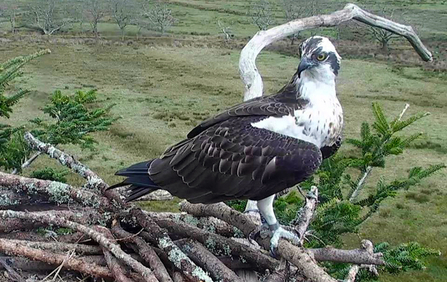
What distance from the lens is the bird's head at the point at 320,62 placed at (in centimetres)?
428

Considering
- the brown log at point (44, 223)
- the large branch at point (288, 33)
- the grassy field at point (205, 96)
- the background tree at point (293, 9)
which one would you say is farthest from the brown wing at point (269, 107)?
the background tree at point (293, 9)

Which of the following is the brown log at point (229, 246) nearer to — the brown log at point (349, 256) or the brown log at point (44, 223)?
the brown log at point (349, 256)

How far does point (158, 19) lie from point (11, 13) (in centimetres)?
1572

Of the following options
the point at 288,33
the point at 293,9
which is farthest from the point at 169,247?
the point at 293,9

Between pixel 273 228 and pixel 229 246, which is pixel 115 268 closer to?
pixel 229 246

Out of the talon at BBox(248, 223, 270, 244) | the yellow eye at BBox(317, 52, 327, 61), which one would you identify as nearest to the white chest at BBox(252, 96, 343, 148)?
the yellow eye at BBox(317, 52, 327, 61)

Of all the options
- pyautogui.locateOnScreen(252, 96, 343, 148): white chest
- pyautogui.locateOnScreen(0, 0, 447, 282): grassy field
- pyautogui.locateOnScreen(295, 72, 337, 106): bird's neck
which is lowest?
pyautogui.locateOnScreen(0, 0, 447, 282): grassy field

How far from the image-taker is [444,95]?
31922mm

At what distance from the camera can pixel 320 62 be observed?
4285 millimetres

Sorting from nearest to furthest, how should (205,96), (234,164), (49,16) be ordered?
(234,164), (205,96), (49,16)

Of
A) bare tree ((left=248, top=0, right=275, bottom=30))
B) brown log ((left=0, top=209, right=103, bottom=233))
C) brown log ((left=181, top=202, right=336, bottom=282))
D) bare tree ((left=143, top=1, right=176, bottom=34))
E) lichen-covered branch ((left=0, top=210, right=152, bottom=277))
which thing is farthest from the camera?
bare tree ((left=143, top=1, right=176, bottom=34))

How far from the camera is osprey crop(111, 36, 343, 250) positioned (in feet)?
13.9

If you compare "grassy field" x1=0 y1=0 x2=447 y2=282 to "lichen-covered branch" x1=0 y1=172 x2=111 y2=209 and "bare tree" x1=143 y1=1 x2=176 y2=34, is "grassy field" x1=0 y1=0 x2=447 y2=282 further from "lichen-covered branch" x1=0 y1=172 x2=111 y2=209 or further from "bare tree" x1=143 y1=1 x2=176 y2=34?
"lichen-covered branch" x1=0 y1=172 x2=111 y2=209

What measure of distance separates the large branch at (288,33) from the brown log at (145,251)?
227cm
